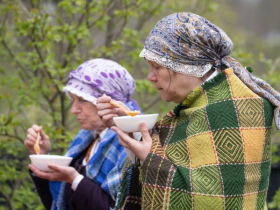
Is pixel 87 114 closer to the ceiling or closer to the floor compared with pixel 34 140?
closer to the ceiling

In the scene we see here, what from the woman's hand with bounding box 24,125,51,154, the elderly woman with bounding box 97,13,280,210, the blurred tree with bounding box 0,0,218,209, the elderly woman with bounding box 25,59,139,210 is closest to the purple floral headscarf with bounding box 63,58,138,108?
the elderly woman with bounding box 25,59,139,210

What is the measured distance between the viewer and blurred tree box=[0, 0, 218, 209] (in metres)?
3.61

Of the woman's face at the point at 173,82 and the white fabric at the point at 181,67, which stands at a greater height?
the white fabric at the point at 181,67

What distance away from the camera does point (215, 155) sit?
1.98 metres

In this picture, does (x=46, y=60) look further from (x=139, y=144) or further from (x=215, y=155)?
(x=215, y=155)

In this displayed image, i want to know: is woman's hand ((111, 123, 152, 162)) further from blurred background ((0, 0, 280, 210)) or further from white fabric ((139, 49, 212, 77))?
blurred background ((0, 0, 280, 210))

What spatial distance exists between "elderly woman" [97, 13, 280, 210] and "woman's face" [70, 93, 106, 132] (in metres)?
0.59

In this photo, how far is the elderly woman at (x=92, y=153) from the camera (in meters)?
2.55

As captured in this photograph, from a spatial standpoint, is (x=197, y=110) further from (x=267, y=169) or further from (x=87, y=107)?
(x=87, y=107)

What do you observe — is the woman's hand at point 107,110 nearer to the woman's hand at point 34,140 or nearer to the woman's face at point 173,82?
the woman's face at point 173,82

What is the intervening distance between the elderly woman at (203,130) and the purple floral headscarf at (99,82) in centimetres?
57

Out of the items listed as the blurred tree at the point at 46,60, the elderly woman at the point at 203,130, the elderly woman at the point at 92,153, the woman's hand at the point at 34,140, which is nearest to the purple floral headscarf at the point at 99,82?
the elderly woman at the point at 92,153

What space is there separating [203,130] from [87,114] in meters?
0.86

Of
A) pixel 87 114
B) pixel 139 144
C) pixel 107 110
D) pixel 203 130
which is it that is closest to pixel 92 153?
pixel 87 114
